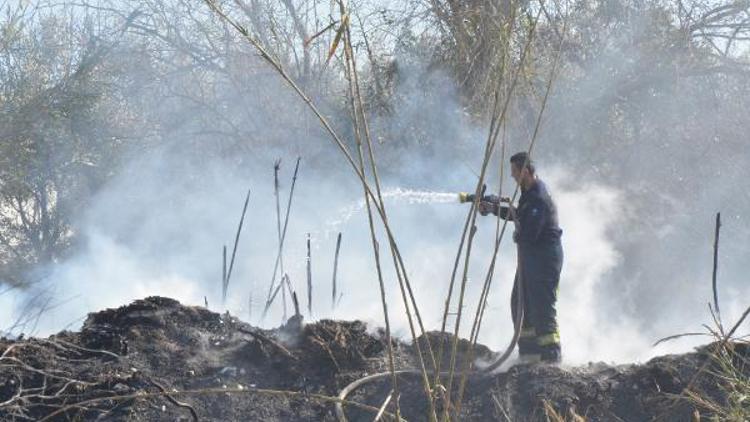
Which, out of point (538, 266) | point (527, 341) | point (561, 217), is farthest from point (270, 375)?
point (561, 217)

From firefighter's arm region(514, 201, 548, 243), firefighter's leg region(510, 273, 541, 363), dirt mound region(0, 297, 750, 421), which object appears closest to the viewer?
dirt mound region(0, 297, 750, 421)

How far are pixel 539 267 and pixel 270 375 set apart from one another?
212 centimetres

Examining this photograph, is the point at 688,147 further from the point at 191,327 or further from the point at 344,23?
the point at 344,23

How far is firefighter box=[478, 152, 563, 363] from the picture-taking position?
6.50m

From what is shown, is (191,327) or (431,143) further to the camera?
(431,143)

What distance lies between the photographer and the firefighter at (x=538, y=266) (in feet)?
21.3

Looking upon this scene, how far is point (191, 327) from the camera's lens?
6.26 m

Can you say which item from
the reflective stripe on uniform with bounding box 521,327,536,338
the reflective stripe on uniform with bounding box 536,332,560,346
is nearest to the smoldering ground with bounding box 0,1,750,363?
the reflective stripe on uniform with bounding box 521,327,536,338

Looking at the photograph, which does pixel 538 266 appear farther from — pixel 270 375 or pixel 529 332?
pixel 270 375

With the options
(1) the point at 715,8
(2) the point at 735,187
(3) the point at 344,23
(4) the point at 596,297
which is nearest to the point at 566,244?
(4) the point at 596,297

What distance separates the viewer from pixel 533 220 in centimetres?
647

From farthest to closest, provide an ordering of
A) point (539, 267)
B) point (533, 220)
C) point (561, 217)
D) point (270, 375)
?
1. point (561, 217)
2. point (539, 267)
3. point (533, 220)
4. point (270, 375)

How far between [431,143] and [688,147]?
3638 millimetres

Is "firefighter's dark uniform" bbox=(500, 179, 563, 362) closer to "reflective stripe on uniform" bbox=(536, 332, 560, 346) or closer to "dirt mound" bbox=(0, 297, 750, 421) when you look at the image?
"reflective stripe on uniform" bbox=(536, 332, 560, 346)
